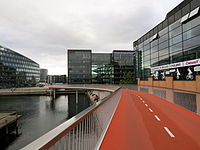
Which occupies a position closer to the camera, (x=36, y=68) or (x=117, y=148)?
(x=117, y=148)

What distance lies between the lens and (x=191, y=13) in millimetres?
18812

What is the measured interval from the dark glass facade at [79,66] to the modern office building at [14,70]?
144 feet

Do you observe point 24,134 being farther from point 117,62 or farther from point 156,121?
point 117,62

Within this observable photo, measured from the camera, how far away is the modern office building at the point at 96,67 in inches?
2451

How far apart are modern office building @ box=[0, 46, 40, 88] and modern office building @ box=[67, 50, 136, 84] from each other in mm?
43879

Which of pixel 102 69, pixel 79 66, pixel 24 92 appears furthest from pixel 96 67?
pixel 24 92

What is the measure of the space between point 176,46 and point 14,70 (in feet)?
305

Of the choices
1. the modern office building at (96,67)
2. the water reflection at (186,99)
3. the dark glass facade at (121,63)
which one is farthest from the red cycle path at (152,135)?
the dark glass facade at (121,63)

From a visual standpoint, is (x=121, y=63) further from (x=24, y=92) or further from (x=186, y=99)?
(x=24, y=92)

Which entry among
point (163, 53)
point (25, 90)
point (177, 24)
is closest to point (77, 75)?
point (25, 90)

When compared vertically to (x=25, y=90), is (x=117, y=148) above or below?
above

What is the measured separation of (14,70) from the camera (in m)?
76.1

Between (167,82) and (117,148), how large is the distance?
24529mm

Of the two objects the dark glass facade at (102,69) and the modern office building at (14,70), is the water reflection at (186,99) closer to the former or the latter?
the dark glass facade at (102,69)
